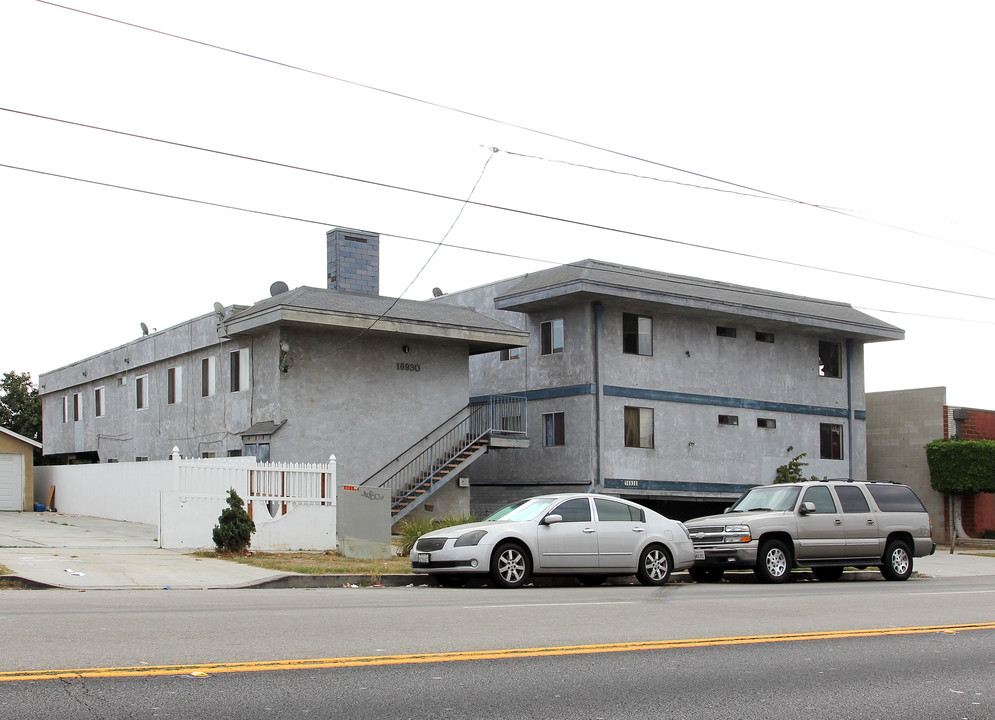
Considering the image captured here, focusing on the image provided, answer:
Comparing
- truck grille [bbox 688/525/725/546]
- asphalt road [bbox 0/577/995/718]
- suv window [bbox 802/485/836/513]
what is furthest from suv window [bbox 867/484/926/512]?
asphalt road [bbox 0/577/995/718]

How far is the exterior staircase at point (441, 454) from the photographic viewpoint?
28219 millimetres

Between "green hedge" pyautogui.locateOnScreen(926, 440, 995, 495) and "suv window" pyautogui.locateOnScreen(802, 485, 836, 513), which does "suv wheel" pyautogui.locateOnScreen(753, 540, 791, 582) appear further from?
"green hedge" pyautogui.locateOnScreen(926, 440, 995, 495)

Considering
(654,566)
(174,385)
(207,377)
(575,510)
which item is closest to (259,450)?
(207,377)

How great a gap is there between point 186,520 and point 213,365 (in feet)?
34.2

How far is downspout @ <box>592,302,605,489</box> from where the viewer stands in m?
30.7

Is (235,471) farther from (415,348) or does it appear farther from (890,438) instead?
(890,438)

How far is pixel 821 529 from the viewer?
19531mm

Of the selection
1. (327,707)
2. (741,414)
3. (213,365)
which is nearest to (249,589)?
(327,707)

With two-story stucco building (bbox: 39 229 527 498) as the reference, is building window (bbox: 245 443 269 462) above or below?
below

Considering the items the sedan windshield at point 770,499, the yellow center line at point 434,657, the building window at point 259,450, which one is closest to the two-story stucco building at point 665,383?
the building window at point 259,450

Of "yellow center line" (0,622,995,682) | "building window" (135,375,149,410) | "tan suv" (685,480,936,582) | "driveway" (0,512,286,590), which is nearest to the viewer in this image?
"yellow center line" (0,622,995,682)

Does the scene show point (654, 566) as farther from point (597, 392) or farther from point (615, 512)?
point (597, 392)

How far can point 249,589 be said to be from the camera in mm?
15633

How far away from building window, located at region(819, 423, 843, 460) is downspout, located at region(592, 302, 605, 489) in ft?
32.2
